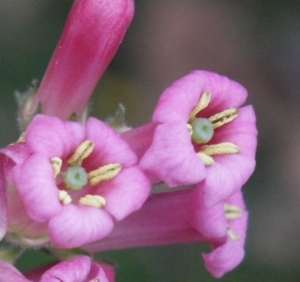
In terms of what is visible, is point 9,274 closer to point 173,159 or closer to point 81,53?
point 173,159

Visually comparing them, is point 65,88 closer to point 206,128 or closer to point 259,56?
point 206,128

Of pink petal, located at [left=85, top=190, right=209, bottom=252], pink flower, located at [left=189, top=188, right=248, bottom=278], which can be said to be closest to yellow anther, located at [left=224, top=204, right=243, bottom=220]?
pink flower, located at [left=189, top=188, right=248, bottom=278]

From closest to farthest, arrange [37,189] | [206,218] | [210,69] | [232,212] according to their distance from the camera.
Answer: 1. [37,189]
2. [206,218]
3. [232,212]
4. [210,69]

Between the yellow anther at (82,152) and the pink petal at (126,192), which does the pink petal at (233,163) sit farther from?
the yellow anther at (82,152)

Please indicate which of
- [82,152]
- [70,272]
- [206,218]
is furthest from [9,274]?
[206,218]

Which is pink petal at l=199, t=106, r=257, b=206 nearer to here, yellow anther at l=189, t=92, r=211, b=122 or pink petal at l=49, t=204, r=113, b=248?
yellow anther at l=189, t=92, r=211, b=122
